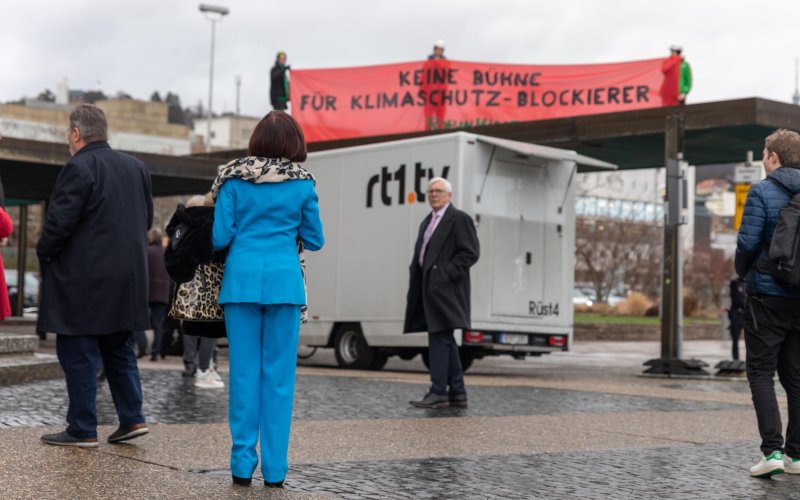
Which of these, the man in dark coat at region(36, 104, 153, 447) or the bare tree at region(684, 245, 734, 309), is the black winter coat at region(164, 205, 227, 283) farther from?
the bare tree at region(684, 245, 734, 309)

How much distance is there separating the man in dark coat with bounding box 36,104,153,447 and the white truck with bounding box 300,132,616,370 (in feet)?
31.9

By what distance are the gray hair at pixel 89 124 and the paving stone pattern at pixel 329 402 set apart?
6.45 feet

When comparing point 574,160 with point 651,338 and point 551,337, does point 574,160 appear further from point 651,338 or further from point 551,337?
point 651,338

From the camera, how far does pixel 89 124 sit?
731cm

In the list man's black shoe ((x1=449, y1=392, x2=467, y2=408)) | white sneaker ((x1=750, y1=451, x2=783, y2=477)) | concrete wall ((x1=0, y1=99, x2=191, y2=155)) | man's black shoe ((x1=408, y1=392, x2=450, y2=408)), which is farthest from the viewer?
concrete wall ((x1=0, y1=99, x2=191, y2=155))

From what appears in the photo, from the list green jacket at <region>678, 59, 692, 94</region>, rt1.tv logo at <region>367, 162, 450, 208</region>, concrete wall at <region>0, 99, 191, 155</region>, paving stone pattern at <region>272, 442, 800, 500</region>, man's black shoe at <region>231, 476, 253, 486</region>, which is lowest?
paving stone pattern at <region>272, 442, 800, 500</region>

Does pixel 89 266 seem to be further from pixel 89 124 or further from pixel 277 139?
pixel 277 139

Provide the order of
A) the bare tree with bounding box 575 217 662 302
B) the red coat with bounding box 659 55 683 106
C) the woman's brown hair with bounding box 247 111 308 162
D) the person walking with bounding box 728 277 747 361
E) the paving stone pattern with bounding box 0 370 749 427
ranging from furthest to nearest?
the bare tree with bounding box 575 217 662 302 < the person walking with bounding box 728 277 747 361 < the red coat with bounding box 659 55 683 106 < the paving stone pattern with bounding box 0 370 749 427 < the woman's brown hair with bounding box 247 111 308 162

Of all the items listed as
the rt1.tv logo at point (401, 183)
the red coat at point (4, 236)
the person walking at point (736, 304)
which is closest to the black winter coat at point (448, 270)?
the red coat at point (4, 236)

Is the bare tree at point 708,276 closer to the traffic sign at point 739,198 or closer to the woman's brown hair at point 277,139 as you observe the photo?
the traffic sign at point 739,198

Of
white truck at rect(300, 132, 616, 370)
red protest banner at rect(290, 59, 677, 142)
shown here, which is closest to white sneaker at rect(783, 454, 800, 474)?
white truck at rect(300, 132, 616, 370)

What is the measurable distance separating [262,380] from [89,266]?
1425 millimetres

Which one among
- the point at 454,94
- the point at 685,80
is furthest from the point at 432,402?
the point at 454,94

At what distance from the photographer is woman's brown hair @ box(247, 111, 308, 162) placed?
6.26m
